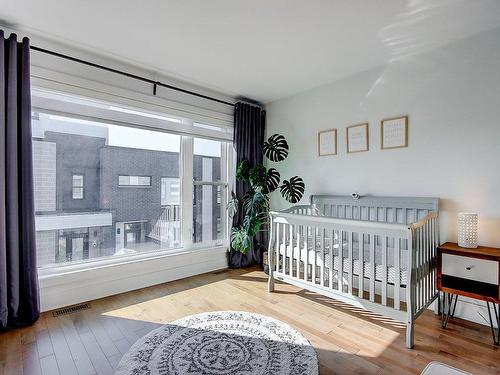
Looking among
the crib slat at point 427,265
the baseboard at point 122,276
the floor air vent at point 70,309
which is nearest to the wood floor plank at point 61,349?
the floor air vent at point 70,309

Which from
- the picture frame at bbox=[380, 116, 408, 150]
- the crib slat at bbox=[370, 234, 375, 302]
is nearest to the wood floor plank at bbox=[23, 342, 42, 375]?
the crib slat at bbox=[370, 234, 375, 302]

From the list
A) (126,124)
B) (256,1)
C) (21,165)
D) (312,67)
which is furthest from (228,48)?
(21,165)

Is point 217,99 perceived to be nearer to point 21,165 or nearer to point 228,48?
point 228,48

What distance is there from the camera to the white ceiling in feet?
6.24

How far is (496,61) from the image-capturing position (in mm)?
2162

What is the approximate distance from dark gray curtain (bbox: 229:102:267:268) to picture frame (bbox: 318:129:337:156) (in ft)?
3.09

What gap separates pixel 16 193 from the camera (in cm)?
214

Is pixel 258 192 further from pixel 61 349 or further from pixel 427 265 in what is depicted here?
pixel 61 349

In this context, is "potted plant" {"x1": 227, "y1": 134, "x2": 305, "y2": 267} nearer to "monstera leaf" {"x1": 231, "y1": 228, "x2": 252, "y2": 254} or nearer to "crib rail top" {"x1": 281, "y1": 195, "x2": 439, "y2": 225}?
"monstera leaf" {"x1": 231, "y1": 228, "x2": 252, "y2": 254}

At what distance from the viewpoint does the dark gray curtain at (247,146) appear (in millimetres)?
3670

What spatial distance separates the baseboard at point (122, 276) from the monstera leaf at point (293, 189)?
1163 millimetres

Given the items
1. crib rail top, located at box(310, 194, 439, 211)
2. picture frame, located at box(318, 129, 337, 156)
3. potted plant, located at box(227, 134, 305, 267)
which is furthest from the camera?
potted plant, located at box(227, 134, 305, 267)

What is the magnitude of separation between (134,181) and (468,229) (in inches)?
123

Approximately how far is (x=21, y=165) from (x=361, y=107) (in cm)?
320
